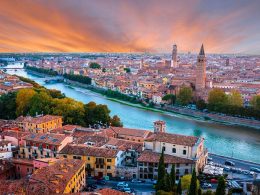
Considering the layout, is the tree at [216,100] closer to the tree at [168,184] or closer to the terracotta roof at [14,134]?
the terracotta roof at [14,134]

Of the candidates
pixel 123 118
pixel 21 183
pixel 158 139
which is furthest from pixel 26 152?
pixel 123 118

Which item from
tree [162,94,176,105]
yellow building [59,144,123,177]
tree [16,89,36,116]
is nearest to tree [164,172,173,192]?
yellow building [59,144,123,177]

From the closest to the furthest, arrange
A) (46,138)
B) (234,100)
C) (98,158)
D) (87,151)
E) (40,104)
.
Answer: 1. (98,158)
2. (87,151)
3. (46,138)
4. (40,104)
5. (234,100)

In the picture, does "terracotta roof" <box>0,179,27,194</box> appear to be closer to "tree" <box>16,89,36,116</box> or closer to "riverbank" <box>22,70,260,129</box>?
"tree" <box>16,89,36,116</box>

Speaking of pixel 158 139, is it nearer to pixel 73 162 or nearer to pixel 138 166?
pixel 138 166

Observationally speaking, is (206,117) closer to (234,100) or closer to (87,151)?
(234,100)

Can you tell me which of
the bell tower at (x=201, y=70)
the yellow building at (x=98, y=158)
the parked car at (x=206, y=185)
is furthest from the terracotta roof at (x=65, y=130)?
the bell tower at (x=201, y=70)

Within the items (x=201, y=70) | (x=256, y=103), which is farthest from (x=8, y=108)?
(x=201, y=70)
